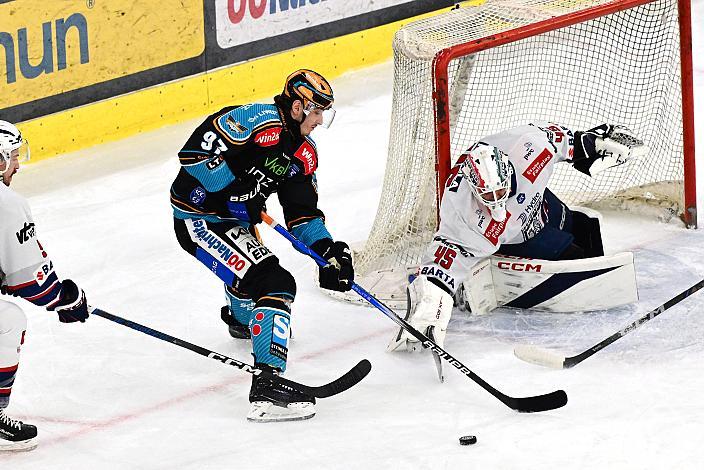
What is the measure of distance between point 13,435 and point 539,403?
153 centimetres

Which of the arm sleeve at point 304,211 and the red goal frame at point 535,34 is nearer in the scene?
the arm sleeve at point 304,211

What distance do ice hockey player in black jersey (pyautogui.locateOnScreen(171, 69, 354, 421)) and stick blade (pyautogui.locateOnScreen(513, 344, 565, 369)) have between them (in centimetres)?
61

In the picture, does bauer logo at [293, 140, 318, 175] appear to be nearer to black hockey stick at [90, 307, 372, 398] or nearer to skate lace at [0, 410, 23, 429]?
black hockey stick at [90, 307, 372, 398]

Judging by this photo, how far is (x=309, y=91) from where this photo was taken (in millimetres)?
4242

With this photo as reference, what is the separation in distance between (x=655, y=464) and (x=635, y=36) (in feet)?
7.74

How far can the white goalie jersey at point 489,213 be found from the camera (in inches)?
184

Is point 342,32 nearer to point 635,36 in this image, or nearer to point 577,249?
point 635,36

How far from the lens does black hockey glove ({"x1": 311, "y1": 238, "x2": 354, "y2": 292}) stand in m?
4.39

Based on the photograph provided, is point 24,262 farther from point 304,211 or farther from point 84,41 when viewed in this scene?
point 84,41

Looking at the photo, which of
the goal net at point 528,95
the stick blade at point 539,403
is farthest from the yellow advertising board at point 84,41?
the stick blade at point 539,403

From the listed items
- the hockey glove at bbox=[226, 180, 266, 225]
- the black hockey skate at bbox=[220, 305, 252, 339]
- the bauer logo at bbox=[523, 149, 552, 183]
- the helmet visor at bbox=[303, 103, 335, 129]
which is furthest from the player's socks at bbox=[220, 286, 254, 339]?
the bauer logo at bbox=[523, 149, 552, 183]

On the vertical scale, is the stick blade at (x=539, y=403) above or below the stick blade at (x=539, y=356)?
above

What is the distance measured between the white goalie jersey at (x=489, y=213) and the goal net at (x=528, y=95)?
8.3 inches

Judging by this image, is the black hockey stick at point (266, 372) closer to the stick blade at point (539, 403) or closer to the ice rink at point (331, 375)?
the ice rink at point (331, 375)
